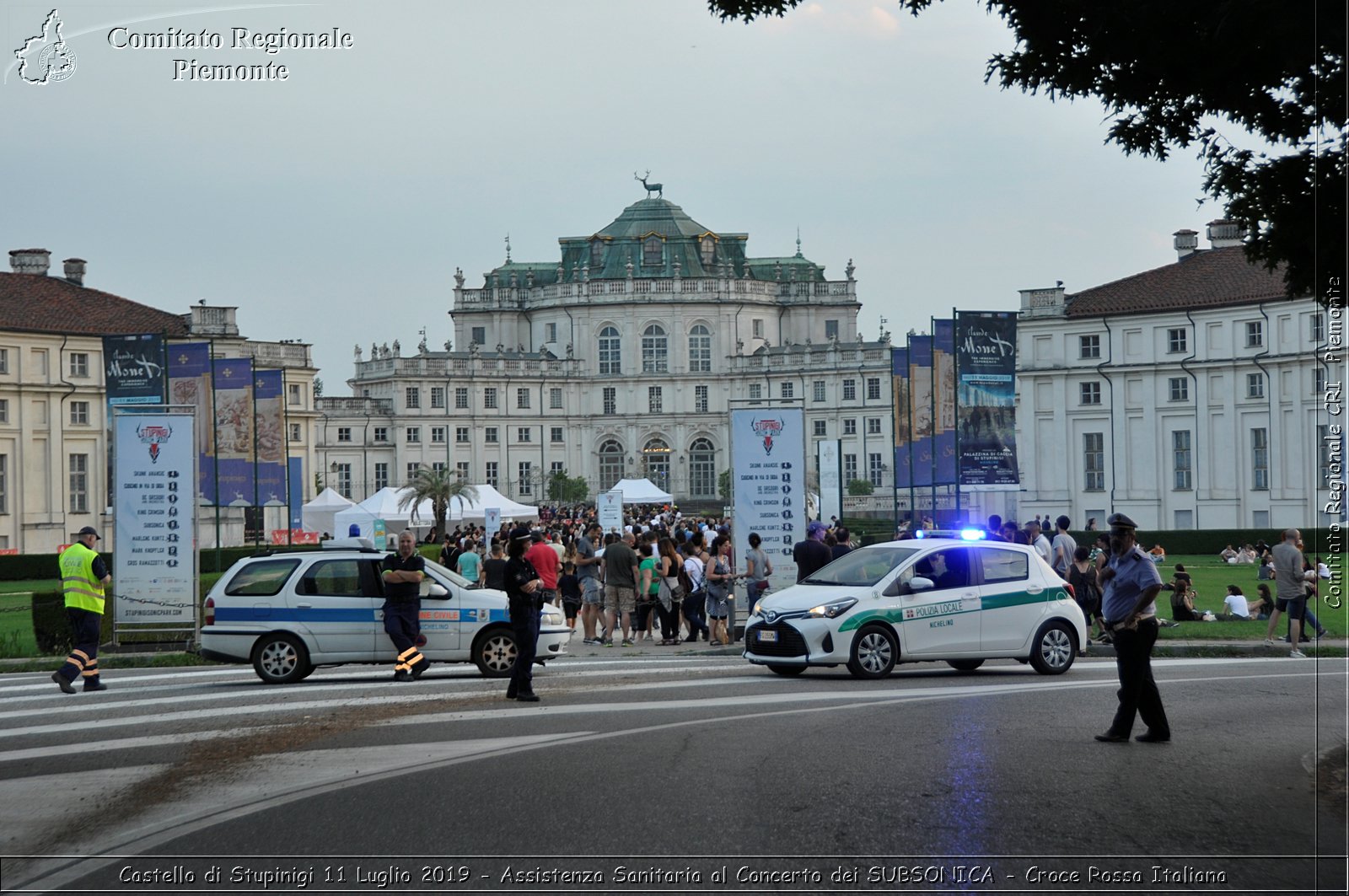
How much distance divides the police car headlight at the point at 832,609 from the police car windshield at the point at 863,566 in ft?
1.11

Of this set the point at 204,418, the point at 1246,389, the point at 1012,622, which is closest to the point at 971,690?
the point at 1012,622

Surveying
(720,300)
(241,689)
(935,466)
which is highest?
(720,300)

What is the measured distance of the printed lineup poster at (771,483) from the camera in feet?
76.3

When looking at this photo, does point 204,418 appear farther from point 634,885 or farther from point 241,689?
point 634,885

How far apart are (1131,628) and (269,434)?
98.1ft

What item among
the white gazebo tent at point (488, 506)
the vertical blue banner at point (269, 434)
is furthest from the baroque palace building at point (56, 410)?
the vertical blue banner at point (269, 434)

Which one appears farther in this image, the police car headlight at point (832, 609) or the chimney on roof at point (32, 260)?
the chimney on roof at point (32, 260)

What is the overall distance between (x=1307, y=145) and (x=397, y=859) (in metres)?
7.04

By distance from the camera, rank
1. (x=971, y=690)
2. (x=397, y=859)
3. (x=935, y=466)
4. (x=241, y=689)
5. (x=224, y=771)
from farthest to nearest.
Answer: (x=935, y=466) → (x=241, y=689) → (x=971, y=690) → (x=224, y=771) → (x=397, y=859)

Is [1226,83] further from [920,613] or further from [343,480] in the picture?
[343,480]

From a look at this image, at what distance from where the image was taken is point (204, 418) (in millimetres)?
32406

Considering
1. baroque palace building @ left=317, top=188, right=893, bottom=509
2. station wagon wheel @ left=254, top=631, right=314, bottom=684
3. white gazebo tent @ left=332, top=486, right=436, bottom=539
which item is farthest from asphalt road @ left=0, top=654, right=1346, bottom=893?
baroque palace building @ left=317, top=188, right=893, bottom=509

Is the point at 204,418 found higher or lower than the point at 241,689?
higher

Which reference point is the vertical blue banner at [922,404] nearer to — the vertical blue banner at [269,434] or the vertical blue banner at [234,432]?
the vertical blue banner at [234,432]
